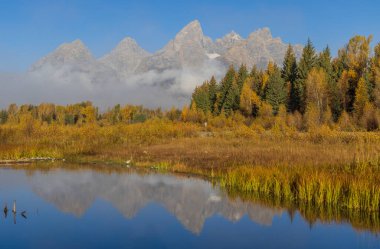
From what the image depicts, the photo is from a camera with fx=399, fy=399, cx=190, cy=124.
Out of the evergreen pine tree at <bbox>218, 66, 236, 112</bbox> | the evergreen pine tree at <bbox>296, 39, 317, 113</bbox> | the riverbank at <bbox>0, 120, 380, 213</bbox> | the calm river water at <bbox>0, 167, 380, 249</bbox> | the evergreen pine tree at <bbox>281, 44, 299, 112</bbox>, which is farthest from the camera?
the evergreen pine tree at <bbox>218, 66, 236, 112</bbox>

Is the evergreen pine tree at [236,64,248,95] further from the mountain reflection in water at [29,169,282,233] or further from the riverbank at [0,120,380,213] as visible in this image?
the mountain reflection in water at [29,169,282,233]

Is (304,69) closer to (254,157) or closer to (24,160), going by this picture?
(254,157)

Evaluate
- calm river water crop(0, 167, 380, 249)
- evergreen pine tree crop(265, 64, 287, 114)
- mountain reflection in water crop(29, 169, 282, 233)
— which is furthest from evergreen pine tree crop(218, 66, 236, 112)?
calm river water crop(0, 167, 380, 249)

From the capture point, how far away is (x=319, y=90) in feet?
184

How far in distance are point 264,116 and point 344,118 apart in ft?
49.9

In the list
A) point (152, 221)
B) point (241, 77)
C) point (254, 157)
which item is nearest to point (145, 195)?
point (152, 221)

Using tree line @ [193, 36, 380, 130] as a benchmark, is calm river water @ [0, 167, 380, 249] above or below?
below

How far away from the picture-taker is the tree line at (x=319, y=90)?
5100cm

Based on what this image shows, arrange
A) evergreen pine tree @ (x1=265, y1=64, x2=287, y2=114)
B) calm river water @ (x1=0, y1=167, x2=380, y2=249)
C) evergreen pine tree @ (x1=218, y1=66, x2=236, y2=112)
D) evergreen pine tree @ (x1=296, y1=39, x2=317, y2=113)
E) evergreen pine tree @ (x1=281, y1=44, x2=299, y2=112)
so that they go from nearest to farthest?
calm river water @ (x1=0, y1=167, x2=380, y2=249)
evergreen pine tree @ (x1=296, y1=39, x2=317, y2=113)
evergreen pine tree @ (x1=265, y1=64, x2=287, y2=114)
evergreen pine tree @ (x1=281, y1=44, x2=299, y2=112)
evergreen pine tree @ (x1=218, y1=66, x2=236, y2=112)

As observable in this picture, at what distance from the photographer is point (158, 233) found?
1141 cm

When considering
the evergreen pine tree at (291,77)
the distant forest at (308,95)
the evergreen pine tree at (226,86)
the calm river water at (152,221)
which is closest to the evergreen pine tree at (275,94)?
the distant forest at (308,95)

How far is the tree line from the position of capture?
167ft

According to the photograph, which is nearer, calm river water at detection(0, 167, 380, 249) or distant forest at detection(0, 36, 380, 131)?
calm river water at detection(0, 167, 380, 249)

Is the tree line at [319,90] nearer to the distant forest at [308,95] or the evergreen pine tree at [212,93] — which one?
the distant forest at [308,95]
